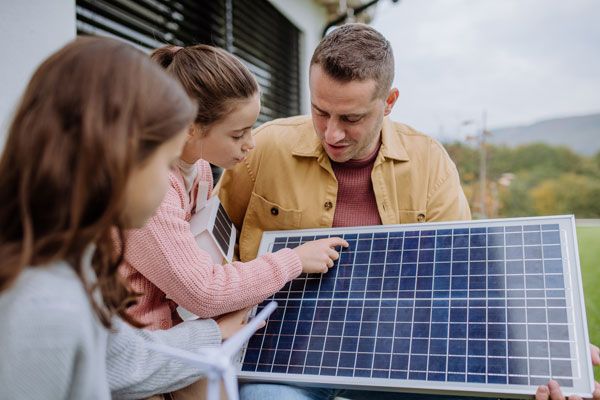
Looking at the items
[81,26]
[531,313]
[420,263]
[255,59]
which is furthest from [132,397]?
[255,59]

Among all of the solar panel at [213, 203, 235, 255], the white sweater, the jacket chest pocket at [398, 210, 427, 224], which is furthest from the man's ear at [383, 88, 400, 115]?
the white sweater

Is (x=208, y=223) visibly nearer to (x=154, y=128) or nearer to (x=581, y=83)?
(x=154, y=128)

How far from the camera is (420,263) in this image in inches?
81.3

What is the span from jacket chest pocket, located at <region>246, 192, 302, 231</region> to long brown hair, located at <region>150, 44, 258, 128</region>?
2.03ft

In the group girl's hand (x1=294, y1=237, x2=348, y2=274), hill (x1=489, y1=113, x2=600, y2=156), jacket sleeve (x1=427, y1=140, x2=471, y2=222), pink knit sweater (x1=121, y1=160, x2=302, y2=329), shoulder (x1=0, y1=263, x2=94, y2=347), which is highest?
hill (x1=489, y1=113, x2=600, y2=156)

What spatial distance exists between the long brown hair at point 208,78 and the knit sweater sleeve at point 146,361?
0.83 m

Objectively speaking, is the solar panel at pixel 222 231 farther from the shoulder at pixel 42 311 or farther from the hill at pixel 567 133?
the hill at pixel 567 133

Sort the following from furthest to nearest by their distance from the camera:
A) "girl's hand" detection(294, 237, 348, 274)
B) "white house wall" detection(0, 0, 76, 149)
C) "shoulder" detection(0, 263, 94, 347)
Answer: "white house wall" detection(0, 0, 76, 149) → "girl's hand" detection(294, 237, 348, 274) → "shoulder" detection(0, 263, 94, 347)

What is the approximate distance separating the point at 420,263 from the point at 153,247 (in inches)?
39.0

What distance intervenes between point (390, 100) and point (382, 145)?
247 millimetres

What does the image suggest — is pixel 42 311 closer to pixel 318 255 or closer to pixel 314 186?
pixel 318 255

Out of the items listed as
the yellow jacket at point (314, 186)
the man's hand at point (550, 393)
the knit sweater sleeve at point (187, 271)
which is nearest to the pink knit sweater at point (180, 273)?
the knit sweater sleeve at point (187, 271)

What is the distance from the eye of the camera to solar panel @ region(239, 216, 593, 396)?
5.47ft

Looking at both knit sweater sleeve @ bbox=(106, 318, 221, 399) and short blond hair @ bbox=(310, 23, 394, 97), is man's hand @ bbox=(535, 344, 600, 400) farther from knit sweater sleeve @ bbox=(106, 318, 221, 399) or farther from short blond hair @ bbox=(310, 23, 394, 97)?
short blond hair @ bbox=(310, 23, 394, 97)
